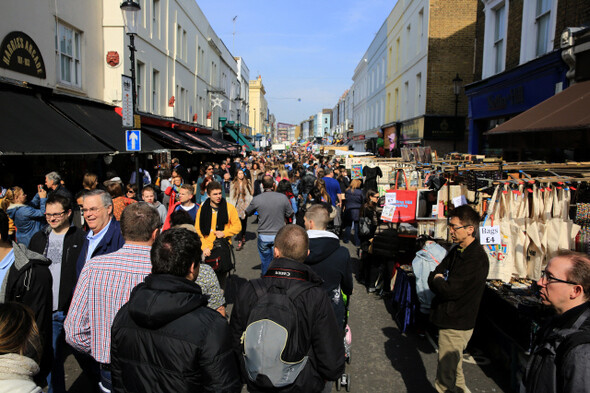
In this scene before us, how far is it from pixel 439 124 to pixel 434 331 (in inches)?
648

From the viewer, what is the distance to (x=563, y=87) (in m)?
9.33

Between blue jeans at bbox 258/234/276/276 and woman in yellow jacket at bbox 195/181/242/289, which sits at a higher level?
woman in yellow jacket at bbox 195/181/242/289

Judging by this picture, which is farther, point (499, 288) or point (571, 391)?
point (499, 288)

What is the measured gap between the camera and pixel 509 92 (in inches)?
480

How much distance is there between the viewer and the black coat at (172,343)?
2102 millimetres

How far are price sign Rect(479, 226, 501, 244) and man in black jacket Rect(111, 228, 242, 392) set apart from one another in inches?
143

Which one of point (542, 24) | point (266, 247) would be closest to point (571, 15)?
point (542, 24)

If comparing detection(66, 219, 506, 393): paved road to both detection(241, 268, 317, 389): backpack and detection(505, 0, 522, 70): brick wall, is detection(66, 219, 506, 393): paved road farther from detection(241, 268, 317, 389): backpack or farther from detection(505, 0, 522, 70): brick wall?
detection(505, 0, 522, 70): brick wall

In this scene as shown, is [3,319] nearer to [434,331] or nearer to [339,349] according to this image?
[339,349]

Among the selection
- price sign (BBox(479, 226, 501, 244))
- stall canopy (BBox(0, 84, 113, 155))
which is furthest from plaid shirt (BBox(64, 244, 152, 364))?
stall canopy (BBox(0, 84, 113, 155))

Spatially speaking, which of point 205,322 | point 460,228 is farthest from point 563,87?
point 205,322

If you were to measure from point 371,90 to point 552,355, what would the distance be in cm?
3839

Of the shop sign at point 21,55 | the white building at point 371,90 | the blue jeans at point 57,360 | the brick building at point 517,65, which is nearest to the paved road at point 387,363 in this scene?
the blue jeans at point 57,360

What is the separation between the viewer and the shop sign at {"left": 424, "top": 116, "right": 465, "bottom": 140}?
2019 centimetres
